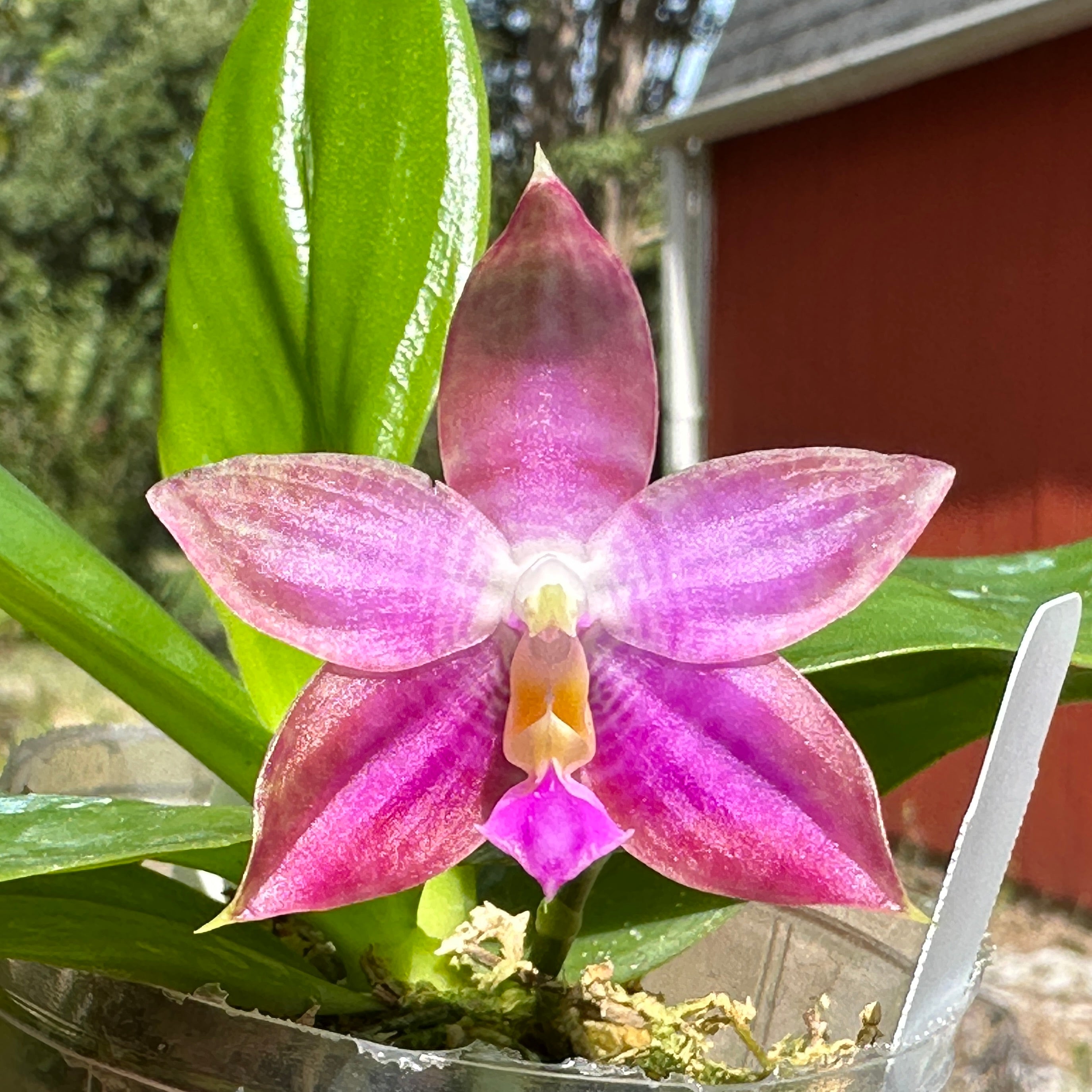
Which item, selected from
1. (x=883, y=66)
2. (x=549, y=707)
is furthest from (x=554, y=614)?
(x=883, y=66)

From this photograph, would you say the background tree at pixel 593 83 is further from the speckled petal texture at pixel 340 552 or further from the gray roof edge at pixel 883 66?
the speckled petal texture at pixel 340 552

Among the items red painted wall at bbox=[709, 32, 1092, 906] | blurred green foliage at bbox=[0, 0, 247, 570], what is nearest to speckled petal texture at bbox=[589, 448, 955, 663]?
red painted wall at bbox=[709, 32, 1092, 906]

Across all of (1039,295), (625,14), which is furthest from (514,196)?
(1039,295)

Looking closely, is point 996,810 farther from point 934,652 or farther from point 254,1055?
point 254,1055

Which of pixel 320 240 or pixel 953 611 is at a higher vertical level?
pixel 320 240

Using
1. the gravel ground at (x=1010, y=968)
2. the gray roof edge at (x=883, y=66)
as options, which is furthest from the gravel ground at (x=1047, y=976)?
the gray roof edge at (x=883, y=66)

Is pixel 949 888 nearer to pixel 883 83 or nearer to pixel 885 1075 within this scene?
pixel 885 1075
